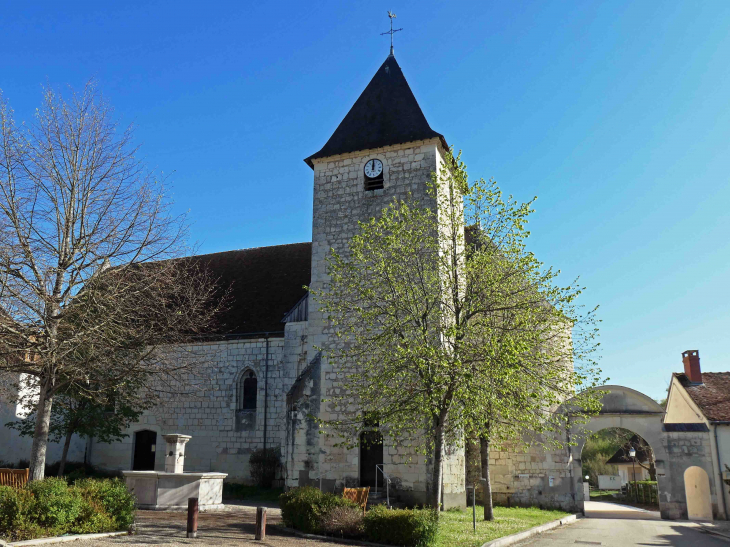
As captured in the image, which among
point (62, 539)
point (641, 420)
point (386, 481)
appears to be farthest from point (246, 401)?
point (641, 420)

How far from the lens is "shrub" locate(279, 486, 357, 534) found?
10.8 metres

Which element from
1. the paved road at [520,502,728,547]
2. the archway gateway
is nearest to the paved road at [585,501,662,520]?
the archway gateway

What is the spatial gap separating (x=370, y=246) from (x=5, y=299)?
7.04 m

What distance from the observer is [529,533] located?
12.0 m

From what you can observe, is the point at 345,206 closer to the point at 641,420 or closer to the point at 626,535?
the point at 626,535

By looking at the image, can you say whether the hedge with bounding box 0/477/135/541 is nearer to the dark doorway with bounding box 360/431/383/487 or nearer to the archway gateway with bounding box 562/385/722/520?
the dark doorway with bounding box 360/431/383/487

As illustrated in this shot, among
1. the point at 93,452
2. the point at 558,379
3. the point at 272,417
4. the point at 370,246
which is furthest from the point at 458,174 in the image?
the point at 93,452

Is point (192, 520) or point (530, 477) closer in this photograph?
point (192, 520)

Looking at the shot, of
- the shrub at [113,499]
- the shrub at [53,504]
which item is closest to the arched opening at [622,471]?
the shrub at [113,499]

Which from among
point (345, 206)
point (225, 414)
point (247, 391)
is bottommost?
point (225, 414)

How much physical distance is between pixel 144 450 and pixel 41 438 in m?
11.9

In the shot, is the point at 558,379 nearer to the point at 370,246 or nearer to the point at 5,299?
the point at 370,246

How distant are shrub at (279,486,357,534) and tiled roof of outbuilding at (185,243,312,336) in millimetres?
9476

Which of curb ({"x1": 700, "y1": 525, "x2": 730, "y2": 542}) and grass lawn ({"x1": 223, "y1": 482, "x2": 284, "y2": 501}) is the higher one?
grass lawn ({"x1": 223, "y1": 482, "x2": 284, "y2": 501})
